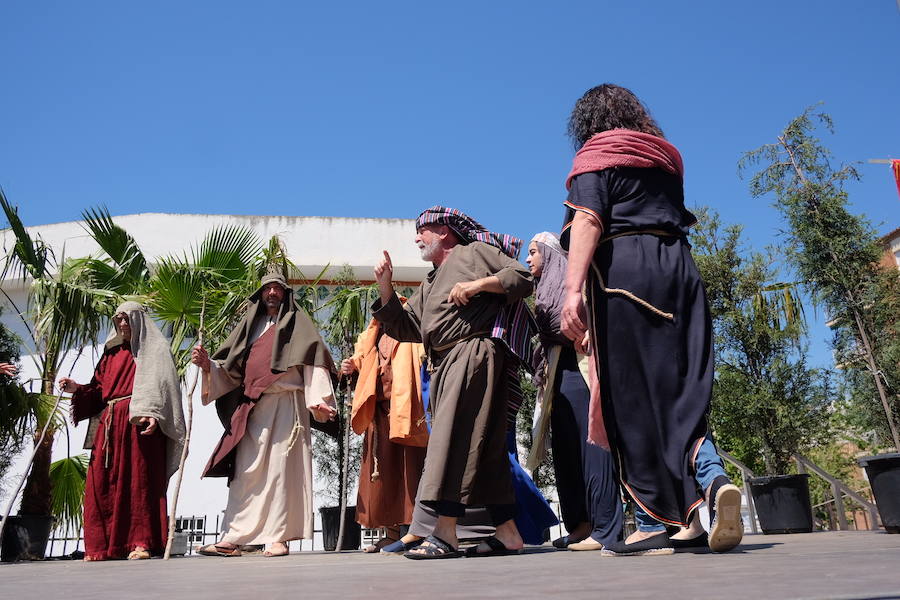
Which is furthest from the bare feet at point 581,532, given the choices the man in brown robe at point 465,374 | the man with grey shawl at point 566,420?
the man in brown robe at point 465,374

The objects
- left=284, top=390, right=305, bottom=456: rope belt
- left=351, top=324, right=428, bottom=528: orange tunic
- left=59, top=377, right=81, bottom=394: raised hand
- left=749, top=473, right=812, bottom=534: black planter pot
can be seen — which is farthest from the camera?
left=59, top=377, right=81, bottom=394: raised hand

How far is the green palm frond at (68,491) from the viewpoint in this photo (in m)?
8.24

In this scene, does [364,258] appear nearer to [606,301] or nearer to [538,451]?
[538,451]

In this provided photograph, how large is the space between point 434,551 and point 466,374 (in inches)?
31.0

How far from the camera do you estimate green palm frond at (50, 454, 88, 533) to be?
8.24 m

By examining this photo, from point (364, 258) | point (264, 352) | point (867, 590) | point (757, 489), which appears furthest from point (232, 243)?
point (364, 258)

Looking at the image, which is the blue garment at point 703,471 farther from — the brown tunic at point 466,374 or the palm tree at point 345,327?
the palm tree at point 345,327

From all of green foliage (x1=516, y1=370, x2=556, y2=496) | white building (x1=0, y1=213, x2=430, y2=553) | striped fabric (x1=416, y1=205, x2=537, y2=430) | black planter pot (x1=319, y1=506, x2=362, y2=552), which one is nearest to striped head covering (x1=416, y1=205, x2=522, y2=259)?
striped fabric (x1=416, y1=205, x2=537, y2=430)

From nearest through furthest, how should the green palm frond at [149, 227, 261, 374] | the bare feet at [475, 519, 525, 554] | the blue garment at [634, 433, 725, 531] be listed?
the blue garment at [634, 433, 725, 531] → the bare feet at [475, 519, 525, 554] → the green palm frond at [149, 227, 261, 374]

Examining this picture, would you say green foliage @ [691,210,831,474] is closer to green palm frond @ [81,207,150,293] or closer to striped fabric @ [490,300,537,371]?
striped fabric @ [490,300,537,371]

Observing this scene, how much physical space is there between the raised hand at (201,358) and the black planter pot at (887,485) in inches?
151

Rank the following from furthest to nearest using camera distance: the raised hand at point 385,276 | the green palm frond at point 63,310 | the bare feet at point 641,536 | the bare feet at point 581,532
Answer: the green palm frond at point 63,310 → the bare feet at point 581,532 → the raised hand at point 385,276 → the bare feet at point 641,536

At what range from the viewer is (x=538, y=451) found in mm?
4371

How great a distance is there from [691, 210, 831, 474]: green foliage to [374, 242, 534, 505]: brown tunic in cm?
388
